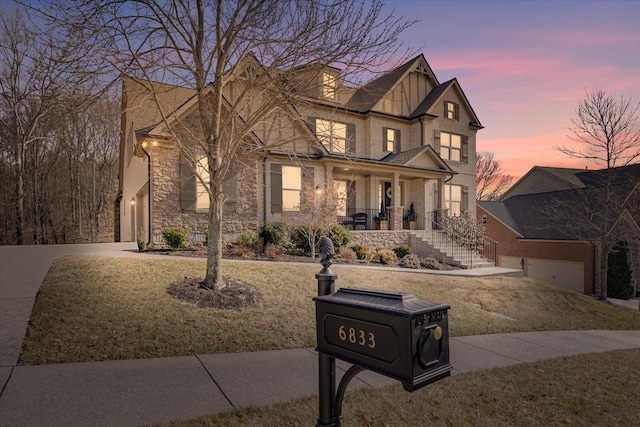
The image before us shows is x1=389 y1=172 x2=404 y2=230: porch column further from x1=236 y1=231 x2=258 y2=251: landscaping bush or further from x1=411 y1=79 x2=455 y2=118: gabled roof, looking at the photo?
x1=236 y1=231 x2=258 y2=251: landscaping bush

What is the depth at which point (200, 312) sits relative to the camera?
6.66 m

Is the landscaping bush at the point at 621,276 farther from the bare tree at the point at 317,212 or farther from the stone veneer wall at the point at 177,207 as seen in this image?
the stone veneer wall at the point at 177,207

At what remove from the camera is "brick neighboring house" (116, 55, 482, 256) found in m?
13.6

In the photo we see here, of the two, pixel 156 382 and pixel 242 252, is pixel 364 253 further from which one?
pixel 156 382

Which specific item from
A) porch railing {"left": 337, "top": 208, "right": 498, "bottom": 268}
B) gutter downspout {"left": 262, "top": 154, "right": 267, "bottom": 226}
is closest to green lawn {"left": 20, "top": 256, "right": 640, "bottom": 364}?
porch railing {"left": 337, "top": 208, "right": 498, "bottom": 268}

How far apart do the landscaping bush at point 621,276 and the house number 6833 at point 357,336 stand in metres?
21.0

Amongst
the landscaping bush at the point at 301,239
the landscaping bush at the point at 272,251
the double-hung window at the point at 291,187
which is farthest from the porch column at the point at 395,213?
the landscaping bush at the point at 272,251

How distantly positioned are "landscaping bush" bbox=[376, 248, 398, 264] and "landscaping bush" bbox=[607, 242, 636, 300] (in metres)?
11.7

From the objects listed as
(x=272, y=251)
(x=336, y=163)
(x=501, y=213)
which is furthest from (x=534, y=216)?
(x=272, y=251)

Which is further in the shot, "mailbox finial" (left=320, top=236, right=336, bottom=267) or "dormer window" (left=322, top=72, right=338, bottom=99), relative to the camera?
"dormer window" (left=322, top=72, right=338, bottom=99)

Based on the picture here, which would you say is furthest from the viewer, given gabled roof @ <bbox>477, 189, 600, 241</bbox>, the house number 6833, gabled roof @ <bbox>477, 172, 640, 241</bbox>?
gabled roof @ <bbox>477, 189, 600, 241</bbox>

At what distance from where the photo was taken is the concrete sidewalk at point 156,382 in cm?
337

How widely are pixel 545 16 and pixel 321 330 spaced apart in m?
9.15

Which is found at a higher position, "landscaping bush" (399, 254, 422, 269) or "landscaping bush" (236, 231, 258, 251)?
"landscaping bush" (236, 231, 258, 251)
